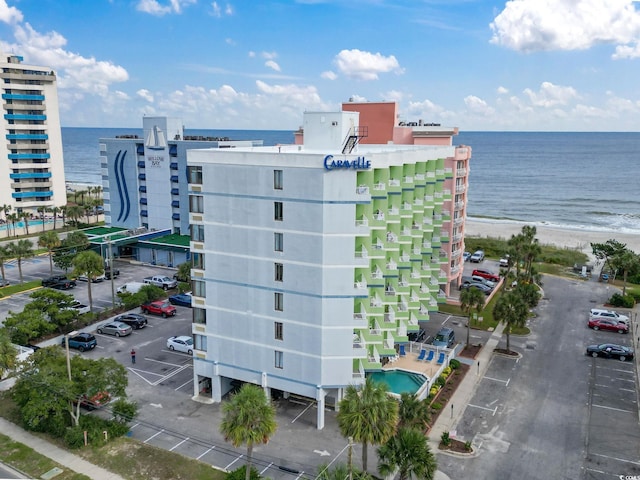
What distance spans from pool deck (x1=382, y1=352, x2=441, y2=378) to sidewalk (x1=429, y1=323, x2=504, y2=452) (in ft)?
9.20

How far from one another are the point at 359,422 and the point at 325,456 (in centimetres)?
989

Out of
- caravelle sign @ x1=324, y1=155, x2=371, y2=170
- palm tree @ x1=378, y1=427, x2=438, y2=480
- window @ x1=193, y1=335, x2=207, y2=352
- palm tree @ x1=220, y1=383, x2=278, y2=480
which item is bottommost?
palm tree @ x1=378, y1=427, x2=438, y2=480

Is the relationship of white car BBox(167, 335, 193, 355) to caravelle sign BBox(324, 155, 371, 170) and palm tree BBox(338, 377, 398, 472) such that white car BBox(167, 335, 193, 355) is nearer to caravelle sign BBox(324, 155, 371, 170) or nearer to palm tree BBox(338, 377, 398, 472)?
caravelle sign BBox(324, 155, 371, 170)

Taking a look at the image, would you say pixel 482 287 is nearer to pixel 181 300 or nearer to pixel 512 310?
pixel 512 310

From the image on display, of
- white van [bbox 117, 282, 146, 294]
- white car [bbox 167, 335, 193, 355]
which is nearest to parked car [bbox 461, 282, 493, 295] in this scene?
white car [bbox 167, 335, 193, 355]

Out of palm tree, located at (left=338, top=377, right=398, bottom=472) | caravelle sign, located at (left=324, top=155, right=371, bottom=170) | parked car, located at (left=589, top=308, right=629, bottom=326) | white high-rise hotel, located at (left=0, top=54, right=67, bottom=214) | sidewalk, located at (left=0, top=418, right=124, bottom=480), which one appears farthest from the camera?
white high-rise hotel, located at (left=0, top=54, right=67, bottom=214)

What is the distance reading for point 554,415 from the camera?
44281 millimetres

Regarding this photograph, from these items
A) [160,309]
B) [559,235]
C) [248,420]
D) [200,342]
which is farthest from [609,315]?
[559,235]

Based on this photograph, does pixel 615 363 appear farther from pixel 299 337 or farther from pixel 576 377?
pixel 299 337

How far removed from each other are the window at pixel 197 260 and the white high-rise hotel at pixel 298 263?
84 millimetres

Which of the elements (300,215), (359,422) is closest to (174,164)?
(300,215)

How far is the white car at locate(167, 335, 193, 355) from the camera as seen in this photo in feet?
182

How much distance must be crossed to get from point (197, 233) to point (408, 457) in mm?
24390

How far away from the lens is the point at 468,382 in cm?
5000
